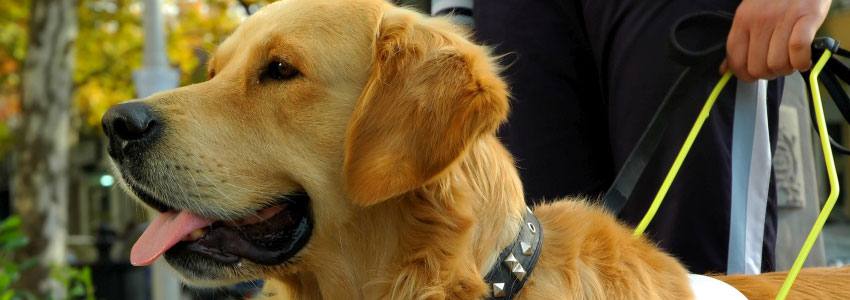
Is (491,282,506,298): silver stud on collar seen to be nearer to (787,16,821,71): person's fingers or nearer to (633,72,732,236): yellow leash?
(633,72,732,236): yellow leash

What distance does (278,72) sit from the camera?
284 cm

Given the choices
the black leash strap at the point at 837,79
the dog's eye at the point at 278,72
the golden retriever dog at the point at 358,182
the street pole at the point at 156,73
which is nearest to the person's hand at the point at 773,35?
the black leash strap at the point at 837,79

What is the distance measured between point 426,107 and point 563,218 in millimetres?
523

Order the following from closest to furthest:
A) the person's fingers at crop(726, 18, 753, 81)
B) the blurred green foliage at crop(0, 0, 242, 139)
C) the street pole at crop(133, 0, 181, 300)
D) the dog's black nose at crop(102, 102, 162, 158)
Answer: the dog's black nose at crop(102, 102, 162, 158) < the person's fingers at crop(726, 18, 753, 81) < the street pole at crop(133, 0, 181, 300) < the blurred green foliage at crop(0, 0, 242, 139)

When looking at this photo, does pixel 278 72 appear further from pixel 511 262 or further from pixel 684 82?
pixel 684 82

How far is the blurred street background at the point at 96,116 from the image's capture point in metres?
4.05

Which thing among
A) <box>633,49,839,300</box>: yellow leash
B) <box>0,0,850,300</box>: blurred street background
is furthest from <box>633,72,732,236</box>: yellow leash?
<box>0,0,850,300</box>: blurred street background

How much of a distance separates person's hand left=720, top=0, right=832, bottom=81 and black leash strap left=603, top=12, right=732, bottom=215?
0.08 meters

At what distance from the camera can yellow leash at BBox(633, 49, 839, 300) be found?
2604mm

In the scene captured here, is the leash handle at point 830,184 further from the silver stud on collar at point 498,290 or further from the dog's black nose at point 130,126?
the dog's black nose at point 130,126

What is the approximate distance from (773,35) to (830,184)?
460 millimetres

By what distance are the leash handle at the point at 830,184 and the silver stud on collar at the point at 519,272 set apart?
670 mm

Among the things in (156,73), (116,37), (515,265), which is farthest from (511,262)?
(116,37)

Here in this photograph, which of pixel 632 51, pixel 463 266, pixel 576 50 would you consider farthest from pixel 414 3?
pixel 463 266
